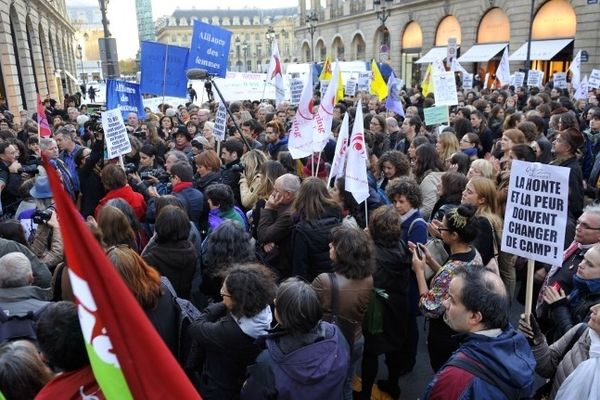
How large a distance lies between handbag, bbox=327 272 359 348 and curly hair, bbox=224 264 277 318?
603 millimetres

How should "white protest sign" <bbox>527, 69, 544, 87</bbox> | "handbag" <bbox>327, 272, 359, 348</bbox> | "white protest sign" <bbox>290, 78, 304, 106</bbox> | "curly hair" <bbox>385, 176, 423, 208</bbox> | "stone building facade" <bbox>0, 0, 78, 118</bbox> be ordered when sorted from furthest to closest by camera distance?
1. "stone building facade" <bbox>0, 0, 78, 118</bbox>
2. "white protest sign" <bbox>527, 69, 544, 87</bbox>
3. "white protest sign" <bbox>290, 78, 304, 106</bbox>
4. "curly hair" <bbox>385, 176, 423, 208</bbox>
5. "handbag" <bbox>327, 272, 359, 348</bbox>

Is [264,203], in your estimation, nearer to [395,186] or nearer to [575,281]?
[395,186]

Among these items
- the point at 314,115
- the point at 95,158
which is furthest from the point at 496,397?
the point at 95,158

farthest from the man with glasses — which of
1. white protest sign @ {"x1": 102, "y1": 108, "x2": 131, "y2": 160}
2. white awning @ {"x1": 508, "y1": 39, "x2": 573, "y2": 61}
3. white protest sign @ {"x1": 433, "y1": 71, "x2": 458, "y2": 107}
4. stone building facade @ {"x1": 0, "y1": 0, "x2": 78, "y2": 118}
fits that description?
white awning @ {"x1": 508, "y1": 39, "x2": 573, "y2": 61}

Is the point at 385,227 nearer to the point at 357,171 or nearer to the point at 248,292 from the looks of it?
the point at 357,171

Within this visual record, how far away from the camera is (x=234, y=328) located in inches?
109

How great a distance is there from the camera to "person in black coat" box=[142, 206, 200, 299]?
3693mm

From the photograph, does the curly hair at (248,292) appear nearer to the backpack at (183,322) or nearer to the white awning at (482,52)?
the backpack at (183,322)

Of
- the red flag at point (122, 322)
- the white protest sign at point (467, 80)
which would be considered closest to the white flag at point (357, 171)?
the red flag at point (122, 322)

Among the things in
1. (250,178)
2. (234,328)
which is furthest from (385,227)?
(250,178)

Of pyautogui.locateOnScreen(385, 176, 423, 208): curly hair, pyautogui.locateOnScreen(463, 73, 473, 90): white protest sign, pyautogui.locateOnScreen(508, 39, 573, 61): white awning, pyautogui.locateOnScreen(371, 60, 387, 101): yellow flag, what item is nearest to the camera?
pyautogui.locateOnScreen(385, 176, 423, 208): curly hair

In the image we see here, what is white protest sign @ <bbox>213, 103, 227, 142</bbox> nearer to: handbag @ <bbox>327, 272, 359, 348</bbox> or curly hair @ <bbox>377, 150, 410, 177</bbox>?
curly hair @ <bbox>377, 150, 410, 177</bbox>

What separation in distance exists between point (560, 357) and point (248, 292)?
5.77ft

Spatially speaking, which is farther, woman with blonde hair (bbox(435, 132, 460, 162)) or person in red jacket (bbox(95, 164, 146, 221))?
woman with blonde hair (bbox(435, 132, 460, 162))
